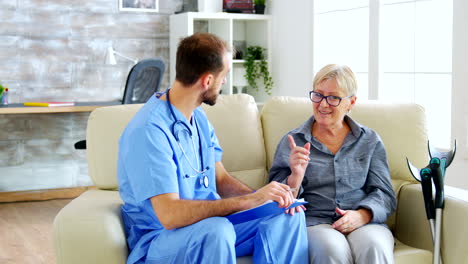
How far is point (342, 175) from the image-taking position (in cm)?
240

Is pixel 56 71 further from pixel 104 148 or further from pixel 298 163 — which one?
pixel 298 163

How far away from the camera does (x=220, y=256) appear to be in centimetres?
191

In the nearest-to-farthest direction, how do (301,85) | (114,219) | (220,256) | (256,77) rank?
(220,256)
(114,219)
(301,85)
(256,77)

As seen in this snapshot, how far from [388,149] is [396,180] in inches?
5.2

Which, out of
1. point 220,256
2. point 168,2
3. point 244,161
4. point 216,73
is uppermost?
point 168,2

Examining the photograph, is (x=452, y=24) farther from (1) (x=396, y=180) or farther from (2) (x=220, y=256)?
(2) (x=220, y=256)

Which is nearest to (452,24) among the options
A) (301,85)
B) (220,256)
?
(301,85)

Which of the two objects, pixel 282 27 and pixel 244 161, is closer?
pixel 244 161

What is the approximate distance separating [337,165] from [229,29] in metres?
3.11

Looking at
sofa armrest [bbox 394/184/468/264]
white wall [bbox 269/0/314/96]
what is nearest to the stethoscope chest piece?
sofa armrest [bbox 394/184/468/264]

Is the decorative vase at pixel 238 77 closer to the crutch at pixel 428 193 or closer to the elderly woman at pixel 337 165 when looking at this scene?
the elderly woman at pixel 337 165

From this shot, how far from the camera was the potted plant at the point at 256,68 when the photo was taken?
535 cm

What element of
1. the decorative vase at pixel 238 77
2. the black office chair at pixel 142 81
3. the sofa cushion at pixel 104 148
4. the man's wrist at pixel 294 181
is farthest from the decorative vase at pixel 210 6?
the man's wrist at pixel 294 181

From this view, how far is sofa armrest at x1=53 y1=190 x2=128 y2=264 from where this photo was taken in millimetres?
1980
